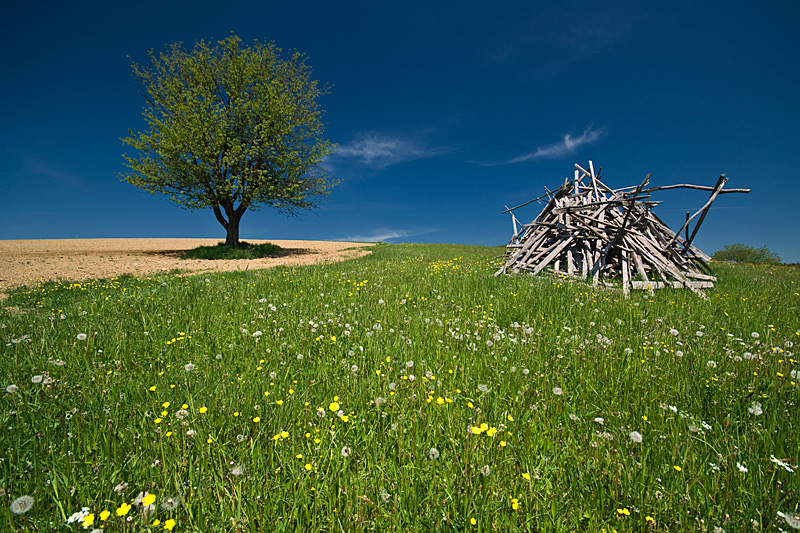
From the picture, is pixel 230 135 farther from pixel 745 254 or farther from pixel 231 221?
pixel 745 254

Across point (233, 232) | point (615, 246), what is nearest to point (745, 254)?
point (615, 246)

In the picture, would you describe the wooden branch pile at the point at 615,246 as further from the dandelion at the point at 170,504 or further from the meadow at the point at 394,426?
the dandelion at the point at 170,504

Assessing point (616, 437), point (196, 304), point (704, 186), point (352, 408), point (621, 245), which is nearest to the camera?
point (616, 437)

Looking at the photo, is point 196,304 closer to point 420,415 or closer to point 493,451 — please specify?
point 420,415

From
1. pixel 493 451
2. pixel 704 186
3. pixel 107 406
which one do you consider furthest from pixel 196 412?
pixel 704 186

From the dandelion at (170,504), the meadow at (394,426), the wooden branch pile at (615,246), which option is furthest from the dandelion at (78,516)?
the wooden branch pile at (615,246)

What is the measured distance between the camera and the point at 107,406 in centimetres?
280

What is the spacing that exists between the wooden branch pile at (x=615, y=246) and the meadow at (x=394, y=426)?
3481 millimetres

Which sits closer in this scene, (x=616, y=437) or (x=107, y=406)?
(x=616, y=437)

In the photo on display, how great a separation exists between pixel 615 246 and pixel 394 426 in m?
9.91

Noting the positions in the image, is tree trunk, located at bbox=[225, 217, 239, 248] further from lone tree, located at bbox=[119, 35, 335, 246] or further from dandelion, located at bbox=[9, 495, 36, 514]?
dandelion, located at bbox=[9, 495, 36, 514]

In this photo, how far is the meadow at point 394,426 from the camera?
182 cm

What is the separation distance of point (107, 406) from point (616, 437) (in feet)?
14.0

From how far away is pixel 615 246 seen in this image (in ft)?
31.3
